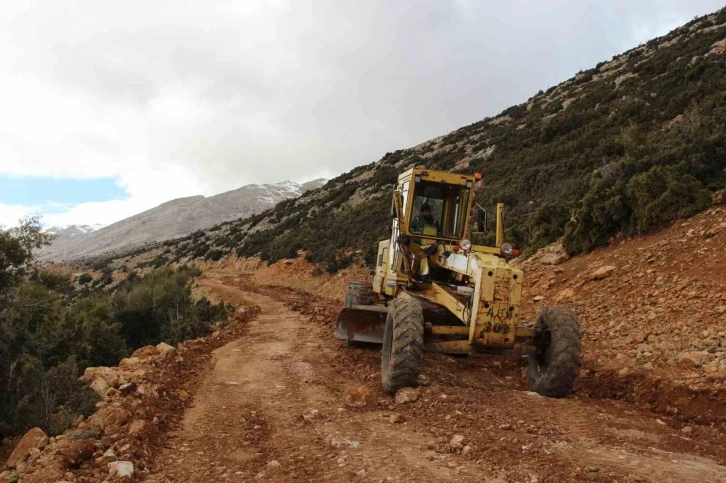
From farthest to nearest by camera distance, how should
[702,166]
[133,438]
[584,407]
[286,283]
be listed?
[286,283] < [702,166] < [584,407] < [133,438]

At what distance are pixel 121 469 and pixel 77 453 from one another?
520 mm

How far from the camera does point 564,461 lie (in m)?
4.43

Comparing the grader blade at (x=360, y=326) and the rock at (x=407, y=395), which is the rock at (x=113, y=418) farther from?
the grader blade at (x=360, y=326)

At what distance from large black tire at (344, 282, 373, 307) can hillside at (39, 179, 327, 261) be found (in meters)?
131

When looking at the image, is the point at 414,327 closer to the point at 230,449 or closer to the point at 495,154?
the point at 230,449

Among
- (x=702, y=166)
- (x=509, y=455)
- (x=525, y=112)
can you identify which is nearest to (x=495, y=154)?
(x=525, y=112)

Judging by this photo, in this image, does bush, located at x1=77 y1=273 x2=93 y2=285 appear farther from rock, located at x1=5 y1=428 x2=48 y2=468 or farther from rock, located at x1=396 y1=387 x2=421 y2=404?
rock, located at x1=396 y1=387 x2=421 y2=404

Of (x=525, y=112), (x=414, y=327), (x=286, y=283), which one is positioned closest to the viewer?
(x=414, y=327)

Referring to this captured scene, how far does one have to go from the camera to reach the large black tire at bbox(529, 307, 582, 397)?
6.46 meters

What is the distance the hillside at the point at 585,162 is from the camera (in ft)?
39.7

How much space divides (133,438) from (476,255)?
171 inches

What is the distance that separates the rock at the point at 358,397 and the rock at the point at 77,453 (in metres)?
2.87

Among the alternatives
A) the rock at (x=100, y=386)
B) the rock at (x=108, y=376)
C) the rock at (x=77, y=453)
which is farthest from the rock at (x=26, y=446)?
the rock at (x=108, y=376)

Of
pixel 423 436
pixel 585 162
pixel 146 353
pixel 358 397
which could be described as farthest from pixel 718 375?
pixel 585 162
